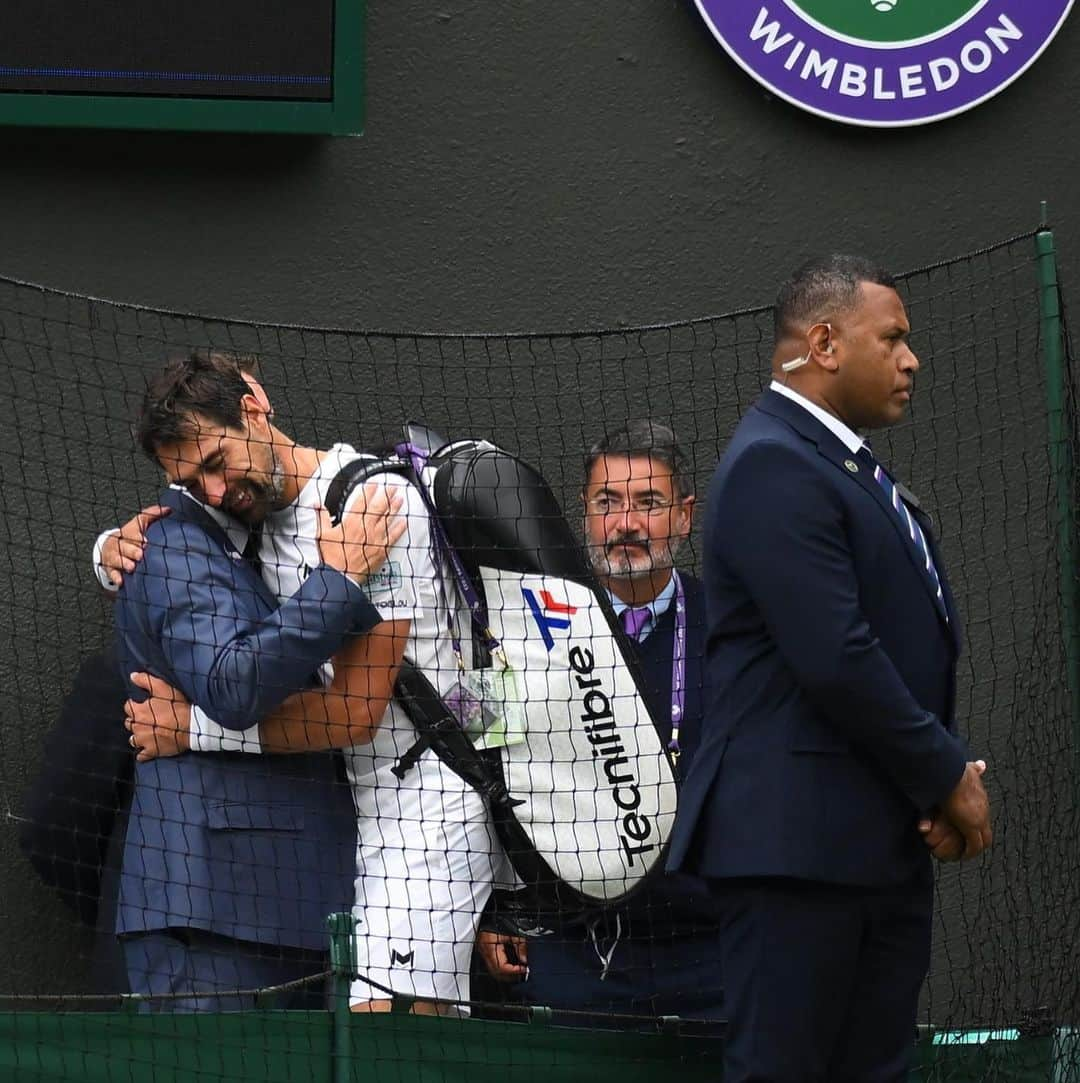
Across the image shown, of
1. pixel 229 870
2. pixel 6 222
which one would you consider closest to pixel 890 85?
pixel 6 222

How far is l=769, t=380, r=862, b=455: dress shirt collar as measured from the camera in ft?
11.5

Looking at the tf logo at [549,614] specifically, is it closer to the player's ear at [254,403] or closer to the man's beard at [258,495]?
the man's beard at [258,495]

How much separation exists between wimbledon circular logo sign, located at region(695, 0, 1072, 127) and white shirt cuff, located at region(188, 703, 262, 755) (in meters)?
2.36

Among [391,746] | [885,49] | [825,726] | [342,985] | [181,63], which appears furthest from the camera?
[885,49]

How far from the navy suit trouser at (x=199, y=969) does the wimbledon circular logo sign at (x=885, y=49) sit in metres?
2.70

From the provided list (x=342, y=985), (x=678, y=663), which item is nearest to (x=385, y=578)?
(x=678, y=663)

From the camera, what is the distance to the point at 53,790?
4547mm

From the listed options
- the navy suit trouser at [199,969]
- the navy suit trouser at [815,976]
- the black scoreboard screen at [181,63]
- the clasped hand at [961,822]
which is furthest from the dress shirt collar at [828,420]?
the black scoreboard screen at [181,63]

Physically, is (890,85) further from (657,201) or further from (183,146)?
(183,146)

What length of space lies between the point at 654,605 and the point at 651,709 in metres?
0.34

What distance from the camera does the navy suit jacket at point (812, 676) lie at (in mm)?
3266

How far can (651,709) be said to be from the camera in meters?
4.16

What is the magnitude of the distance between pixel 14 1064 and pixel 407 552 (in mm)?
1300

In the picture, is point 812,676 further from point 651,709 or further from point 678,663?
point 678,663
